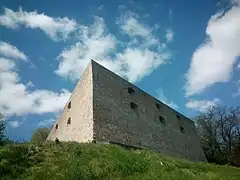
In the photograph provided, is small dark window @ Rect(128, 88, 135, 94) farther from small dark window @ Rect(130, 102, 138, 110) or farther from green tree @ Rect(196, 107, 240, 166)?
green tree @ Rect(196, 107, 240, 166)

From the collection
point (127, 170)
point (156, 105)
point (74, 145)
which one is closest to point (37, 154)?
point (74, 145)

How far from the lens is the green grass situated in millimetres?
9039

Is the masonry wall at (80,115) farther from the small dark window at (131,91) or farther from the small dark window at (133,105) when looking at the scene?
the small dark window at (133,105)

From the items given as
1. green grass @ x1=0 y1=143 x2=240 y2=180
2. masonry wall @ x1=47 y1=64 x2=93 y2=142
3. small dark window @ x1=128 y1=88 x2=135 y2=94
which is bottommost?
green grass @ x1=0 y1=143 x2=240 y2=180

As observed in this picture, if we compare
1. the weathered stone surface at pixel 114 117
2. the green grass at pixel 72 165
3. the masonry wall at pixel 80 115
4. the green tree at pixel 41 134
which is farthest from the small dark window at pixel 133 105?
the green tree at pixel 41 134

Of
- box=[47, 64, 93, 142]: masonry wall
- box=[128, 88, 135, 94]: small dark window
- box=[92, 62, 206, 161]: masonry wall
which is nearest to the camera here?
box=[47, 64, 93, 142]: masonry wall

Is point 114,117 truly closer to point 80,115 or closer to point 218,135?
point 80,115

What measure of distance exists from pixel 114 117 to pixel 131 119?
2431 mm

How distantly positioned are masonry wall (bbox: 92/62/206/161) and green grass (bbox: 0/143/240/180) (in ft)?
18.0

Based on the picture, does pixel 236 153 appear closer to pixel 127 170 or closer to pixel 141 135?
pixel 141 135

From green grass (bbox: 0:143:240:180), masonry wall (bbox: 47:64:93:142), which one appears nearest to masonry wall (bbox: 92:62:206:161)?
masonry wall (bbox: 47:64:93:142)

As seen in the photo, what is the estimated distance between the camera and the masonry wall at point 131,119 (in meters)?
18.6

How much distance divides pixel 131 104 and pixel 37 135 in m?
15.1

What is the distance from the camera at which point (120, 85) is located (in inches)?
882
